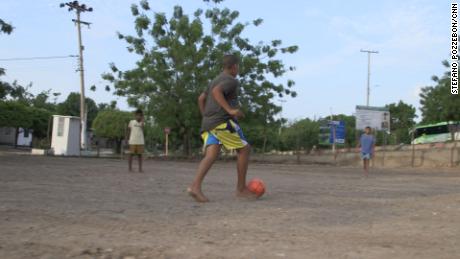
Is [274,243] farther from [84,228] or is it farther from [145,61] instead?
[145,61]

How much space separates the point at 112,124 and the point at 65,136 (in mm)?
34287

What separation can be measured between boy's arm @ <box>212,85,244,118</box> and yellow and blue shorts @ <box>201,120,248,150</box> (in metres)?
0.21

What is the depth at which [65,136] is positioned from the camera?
97.2 feet

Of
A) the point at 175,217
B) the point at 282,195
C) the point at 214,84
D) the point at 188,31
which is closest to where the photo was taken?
the point at 175,217

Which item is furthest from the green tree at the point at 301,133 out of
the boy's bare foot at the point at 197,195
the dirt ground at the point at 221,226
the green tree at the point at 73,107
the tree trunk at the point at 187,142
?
the boy's bare foot at the point at 197,195

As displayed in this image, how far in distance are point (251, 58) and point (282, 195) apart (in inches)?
797

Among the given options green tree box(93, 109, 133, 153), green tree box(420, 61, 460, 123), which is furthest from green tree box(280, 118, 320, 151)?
green tree box(420, 61, 460, 123)

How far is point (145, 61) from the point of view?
26.6 m

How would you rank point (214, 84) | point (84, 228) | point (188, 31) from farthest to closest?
point (188, 31) → point (214, 84) → point (84, 228)

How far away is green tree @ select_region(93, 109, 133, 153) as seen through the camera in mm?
62406

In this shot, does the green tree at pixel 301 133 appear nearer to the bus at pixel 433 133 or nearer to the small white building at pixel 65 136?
the bus at pixel 433 133

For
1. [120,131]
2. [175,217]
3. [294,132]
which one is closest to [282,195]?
[175,217]

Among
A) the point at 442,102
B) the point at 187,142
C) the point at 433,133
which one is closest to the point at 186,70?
the point at 187,142

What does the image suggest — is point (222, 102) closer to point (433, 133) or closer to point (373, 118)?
point (373, 118)
